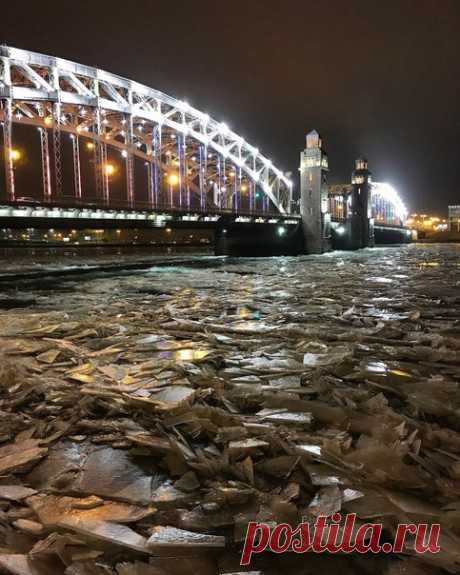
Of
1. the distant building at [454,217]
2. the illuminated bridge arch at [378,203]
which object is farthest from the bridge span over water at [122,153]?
the distant building at [454,217]

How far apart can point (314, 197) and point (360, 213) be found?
79.4 feet

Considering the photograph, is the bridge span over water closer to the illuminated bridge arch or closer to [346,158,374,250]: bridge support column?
[346,158,374,250]: bridge support column

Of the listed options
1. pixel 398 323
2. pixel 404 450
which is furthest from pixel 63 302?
pixel 404 450

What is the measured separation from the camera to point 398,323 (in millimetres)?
8367

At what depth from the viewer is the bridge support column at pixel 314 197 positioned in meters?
54.3

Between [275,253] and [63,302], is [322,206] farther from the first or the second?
[63,302]

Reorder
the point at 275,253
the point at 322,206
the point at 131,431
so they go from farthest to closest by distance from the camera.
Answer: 1. the point at 322,206
2. the point at 275,253
3. the point at 131,431

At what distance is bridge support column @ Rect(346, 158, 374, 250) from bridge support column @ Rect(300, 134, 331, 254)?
1865cm

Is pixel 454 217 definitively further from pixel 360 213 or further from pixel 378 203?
pixel 360 213

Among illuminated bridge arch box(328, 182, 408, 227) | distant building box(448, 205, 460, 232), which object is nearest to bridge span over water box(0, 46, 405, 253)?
illuminated bridge arch box(328, 182, 408, 227)

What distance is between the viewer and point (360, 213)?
75.7 meters

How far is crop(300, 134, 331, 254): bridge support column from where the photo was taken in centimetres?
5428

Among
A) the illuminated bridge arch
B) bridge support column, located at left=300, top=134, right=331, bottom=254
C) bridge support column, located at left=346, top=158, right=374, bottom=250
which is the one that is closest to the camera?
bridge support column, located at left=300, top=134, right=331, bottom=254

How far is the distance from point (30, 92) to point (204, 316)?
102ft
